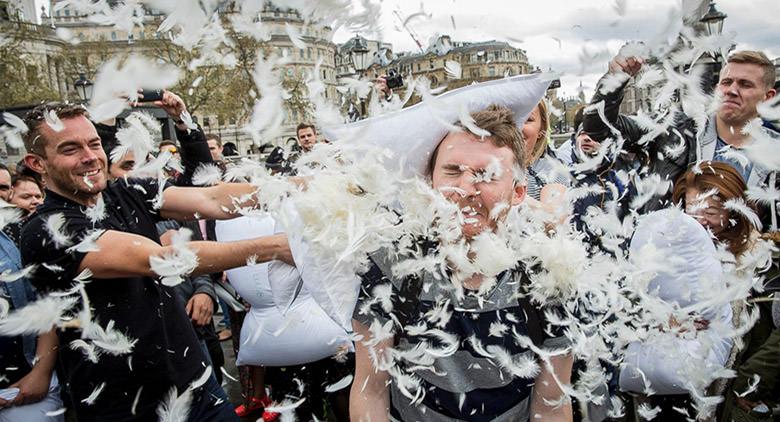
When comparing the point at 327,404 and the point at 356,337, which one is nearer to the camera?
the point at 356,337

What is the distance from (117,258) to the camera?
2.31 m

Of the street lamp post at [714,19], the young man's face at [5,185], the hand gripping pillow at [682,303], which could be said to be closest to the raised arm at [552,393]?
the hand gripping pillow at [682,303]

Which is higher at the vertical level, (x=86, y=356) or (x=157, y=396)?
(x=86, y=356)

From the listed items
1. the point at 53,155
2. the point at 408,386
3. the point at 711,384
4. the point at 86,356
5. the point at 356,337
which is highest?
the point at 53,155

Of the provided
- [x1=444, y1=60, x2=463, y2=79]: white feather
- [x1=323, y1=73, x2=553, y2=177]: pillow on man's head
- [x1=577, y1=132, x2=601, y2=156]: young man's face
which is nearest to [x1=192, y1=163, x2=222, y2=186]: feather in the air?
[x1=323, y1=73, x2=553, y2=177]: pillow on man's head

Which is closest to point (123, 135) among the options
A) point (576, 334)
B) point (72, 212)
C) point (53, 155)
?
point (53, 155)

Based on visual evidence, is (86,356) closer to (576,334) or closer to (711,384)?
(576,334)

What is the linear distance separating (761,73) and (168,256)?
3.77m

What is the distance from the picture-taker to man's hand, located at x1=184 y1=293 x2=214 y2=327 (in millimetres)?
4078

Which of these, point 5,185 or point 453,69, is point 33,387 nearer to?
point 5,185

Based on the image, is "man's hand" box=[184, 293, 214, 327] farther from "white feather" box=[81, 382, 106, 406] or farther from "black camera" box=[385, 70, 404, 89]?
"black camera" box=[385, 70, 404, 89]

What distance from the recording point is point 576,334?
1.90 meters

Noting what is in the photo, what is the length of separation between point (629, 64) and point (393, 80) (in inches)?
52.1

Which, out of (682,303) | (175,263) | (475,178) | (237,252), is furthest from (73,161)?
(682,303)
